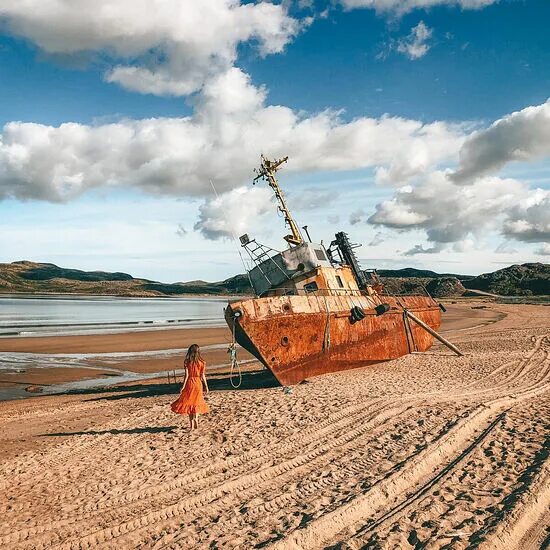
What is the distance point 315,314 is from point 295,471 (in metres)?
7.33

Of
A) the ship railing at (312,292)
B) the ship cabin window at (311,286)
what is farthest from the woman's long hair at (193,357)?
the ship cabin window at (311,286)

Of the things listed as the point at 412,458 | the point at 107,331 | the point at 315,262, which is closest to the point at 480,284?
the point at 107,331

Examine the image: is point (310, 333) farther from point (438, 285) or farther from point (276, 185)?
point (438, 285)

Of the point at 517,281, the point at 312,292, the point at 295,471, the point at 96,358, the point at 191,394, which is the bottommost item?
the point at 96,358

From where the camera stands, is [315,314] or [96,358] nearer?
[315,314]

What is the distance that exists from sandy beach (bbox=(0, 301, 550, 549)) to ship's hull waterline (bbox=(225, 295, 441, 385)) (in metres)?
1.33

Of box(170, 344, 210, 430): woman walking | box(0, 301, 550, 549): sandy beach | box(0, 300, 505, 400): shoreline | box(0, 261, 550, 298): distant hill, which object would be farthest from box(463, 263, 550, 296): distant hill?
box(170, 344, 210, 430): woman walking

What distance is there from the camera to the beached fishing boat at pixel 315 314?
12.7 metres

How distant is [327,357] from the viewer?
14.1 m

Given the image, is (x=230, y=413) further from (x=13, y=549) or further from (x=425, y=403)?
(x=13, y=549)

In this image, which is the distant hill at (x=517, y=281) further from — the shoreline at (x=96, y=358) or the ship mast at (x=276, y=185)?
the ship mast at (x=276, y=185)

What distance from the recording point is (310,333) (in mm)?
13445

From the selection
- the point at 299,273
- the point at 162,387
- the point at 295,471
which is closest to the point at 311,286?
the point at 299,273

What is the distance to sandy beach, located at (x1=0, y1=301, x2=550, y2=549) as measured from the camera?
4840 millimetres
